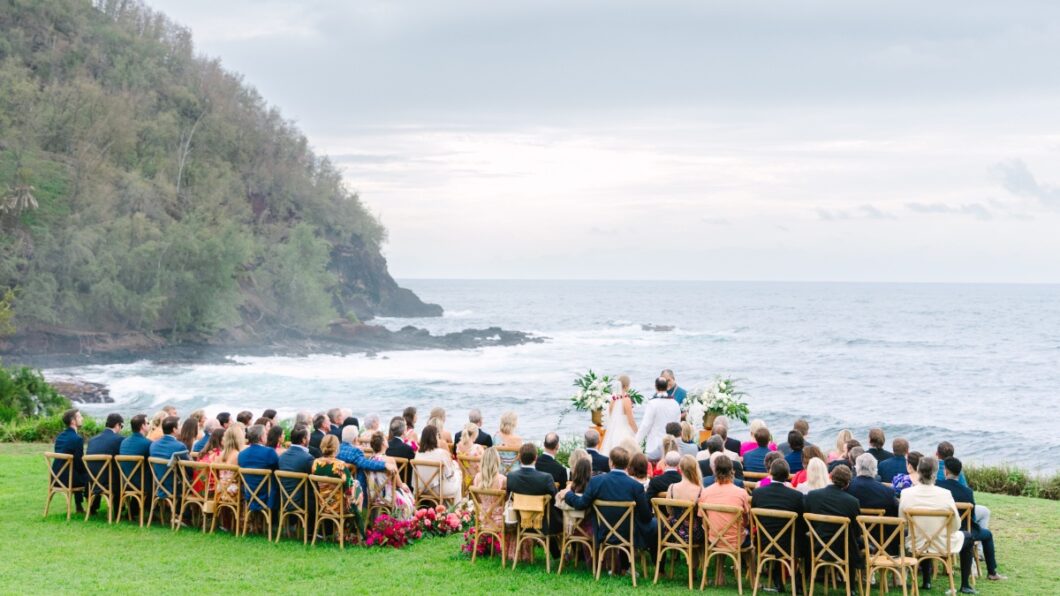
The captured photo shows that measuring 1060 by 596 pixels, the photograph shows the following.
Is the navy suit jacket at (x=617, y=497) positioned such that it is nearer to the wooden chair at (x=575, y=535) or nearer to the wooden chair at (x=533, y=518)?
the wooden chair at (x=575, y=535)

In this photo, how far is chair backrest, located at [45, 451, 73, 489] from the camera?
1266 cm

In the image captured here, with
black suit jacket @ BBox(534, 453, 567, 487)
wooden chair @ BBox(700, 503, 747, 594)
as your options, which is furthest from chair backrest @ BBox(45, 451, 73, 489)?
wooden chair @ BBox(700, 503, 747, 594)

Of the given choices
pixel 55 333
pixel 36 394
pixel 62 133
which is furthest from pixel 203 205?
pixel 36 394

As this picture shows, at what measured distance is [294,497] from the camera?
1160 centimetres

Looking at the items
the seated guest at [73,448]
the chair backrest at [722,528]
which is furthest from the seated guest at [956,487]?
the seated guest at [73,448]

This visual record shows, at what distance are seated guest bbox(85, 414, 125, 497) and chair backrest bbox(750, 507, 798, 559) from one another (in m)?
7.85

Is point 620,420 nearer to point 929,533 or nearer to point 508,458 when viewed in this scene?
point 508,458

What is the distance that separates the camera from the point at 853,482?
32.7 feet

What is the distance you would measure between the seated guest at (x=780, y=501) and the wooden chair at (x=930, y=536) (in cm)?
101

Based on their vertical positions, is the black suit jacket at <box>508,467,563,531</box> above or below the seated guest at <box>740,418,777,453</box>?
below

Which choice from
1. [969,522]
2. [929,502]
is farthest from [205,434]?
[969,522]

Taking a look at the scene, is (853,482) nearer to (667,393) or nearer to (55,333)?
(667,393)

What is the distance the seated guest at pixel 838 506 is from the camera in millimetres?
9492

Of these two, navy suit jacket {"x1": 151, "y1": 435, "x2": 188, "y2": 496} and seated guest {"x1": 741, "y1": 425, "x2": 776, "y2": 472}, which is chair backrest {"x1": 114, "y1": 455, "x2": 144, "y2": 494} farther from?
seated guest {"x1": 741, "y1": 425, "x2": 776, "y2": 472}
